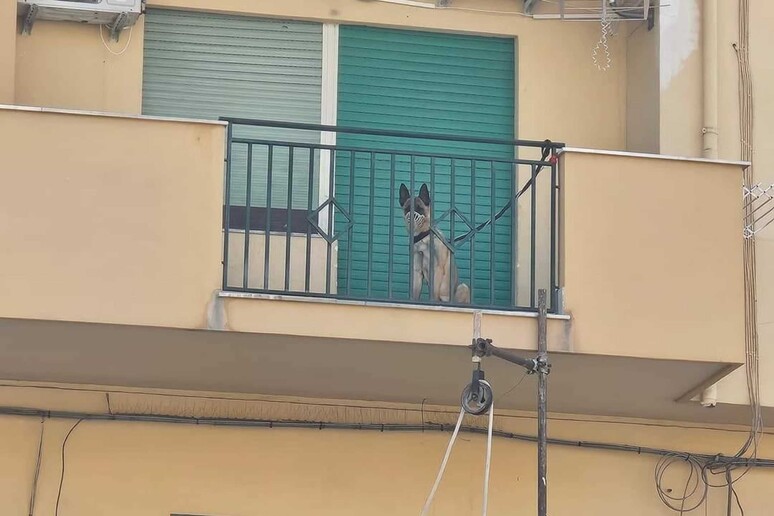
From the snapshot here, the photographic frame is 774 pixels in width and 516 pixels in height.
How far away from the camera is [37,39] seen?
1031 centimetres

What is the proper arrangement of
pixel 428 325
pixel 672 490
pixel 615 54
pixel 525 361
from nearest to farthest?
1. pixel 525 361
2. pixel 428 325
3. pixel 672 490
4. pixel 615 54

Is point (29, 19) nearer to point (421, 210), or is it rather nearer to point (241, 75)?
point (241, 75)

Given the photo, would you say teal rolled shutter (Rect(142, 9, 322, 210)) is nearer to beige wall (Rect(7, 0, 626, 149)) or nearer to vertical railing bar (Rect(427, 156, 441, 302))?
beige wall (Rect(7, 0, 626, 149))

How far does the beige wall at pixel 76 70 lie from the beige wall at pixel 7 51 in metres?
0.27

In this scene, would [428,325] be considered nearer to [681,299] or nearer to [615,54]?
[681,299]

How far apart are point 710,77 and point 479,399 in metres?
3.37

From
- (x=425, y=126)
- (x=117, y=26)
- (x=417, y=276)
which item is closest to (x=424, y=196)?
(x=417, y=276)

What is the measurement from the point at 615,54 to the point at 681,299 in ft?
8.37

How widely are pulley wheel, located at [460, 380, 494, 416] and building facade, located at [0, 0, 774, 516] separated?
0.65m

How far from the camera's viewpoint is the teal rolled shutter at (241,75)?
10477mm

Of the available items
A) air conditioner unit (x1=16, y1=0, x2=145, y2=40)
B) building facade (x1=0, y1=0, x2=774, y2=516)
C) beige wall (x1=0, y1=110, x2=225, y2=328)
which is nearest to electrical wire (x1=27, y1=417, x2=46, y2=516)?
building facade (x1=0, y1=0, x2=774, y2=516)

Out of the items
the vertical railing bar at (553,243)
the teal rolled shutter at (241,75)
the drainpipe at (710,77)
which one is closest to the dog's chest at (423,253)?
the vertical railing bar at (553,243)

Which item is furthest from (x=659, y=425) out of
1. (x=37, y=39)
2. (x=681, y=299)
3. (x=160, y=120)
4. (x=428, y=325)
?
(x=37, y=39)

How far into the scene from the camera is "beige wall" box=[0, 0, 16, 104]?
9812mm
